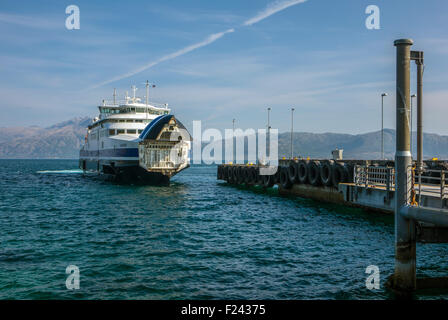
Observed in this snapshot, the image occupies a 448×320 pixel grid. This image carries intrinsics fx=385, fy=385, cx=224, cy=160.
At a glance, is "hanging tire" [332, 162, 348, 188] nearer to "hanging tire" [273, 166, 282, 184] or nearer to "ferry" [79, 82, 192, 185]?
"hanging tire" [273, 166, 282, 184]

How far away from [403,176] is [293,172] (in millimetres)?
31264

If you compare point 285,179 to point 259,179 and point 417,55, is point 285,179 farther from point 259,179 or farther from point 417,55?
point 417,55

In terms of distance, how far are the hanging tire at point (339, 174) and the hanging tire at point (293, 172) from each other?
8.41 metres

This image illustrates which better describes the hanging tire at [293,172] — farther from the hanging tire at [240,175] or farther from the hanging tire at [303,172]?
the hanging tire at [240,175]

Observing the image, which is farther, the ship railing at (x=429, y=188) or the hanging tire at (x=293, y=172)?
the hanging tire at (x=293, y=172)

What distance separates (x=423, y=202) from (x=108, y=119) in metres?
51.9

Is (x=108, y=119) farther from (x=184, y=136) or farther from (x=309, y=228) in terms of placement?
(x=309, y=228)

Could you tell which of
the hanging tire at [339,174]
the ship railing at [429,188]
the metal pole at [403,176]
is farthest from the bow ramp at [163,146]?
the metal pole at [403,176]

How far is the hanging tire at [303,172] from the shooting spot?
37809 mm

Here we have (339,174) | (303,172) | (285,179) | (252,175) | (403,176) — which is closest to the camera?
(403,176)

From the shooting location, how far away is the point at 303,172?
128 feet

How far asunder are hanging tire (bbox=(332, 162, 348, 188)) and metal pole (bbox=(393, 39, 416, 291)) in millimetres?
20153

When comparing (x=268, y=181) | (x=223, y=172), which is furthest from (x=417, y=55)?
(x=223, y=172)

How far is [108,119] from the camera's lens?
58438 millimetres
